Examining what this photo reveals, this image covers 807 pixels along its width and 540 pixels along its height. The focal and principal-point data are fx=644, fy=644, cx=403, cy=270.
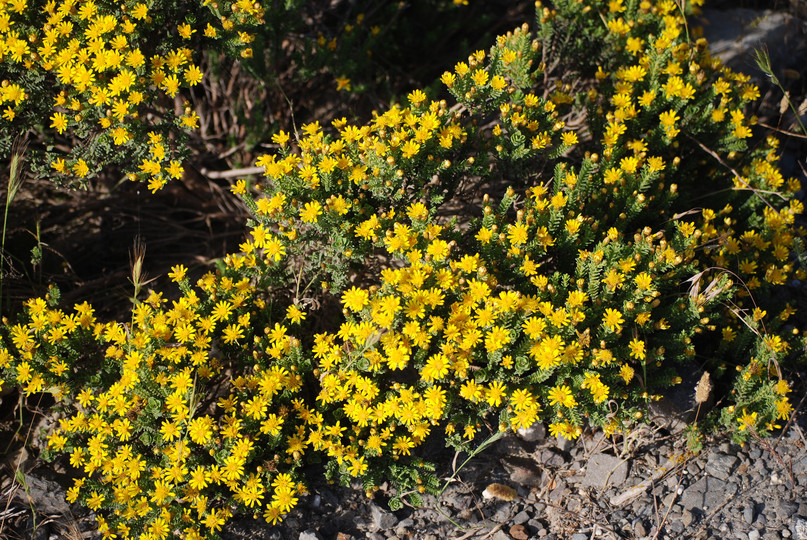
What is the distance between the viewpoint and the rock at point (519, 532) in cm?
291

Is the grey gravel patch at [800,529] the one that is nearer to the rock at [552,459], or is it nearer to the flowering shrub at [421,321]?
the flowering shrub at [421,321]

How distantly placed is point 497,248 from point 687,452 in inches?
52.1

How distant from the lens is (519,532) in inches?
115

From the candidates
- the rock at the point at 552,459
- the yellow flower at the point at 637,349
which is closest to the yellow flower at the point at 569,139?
the yellow flower at the point at 637,349

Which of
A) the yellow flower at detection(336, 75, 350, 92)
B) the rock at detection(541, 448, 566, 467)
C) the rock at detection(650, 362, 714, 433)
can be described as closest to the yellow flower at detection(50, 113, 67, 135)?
the yellow flower at detection(336, 75, 350, 92)

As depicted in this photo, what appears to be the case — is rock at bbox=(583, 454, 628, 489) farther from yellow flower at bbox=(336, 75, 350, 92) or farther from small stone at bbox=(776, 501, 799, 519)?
yellow flower at bbox=(336, 75, 350, 92)

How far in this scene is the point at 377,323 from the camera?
277 cm

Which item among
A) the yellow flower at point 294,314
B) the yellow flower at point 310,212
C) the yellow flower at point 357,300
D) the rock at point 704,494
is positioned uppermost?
the yellow flower at point 310,212

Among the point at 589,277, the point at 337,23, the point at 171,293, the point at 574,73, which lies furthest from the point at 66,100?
the point at 574,73

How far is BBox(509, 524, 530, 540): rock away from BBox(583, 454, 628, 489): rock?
0.37 metres

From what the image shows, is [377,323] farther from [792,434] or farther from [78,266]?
[78,266]

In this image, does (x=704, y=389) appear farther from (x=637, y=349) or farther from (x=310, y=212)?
(x=310, y=212)

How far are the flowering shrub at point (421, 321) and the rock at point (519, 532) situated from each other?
1.43 feet

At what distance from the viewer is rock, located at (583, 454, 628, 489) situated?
301 centimetres
